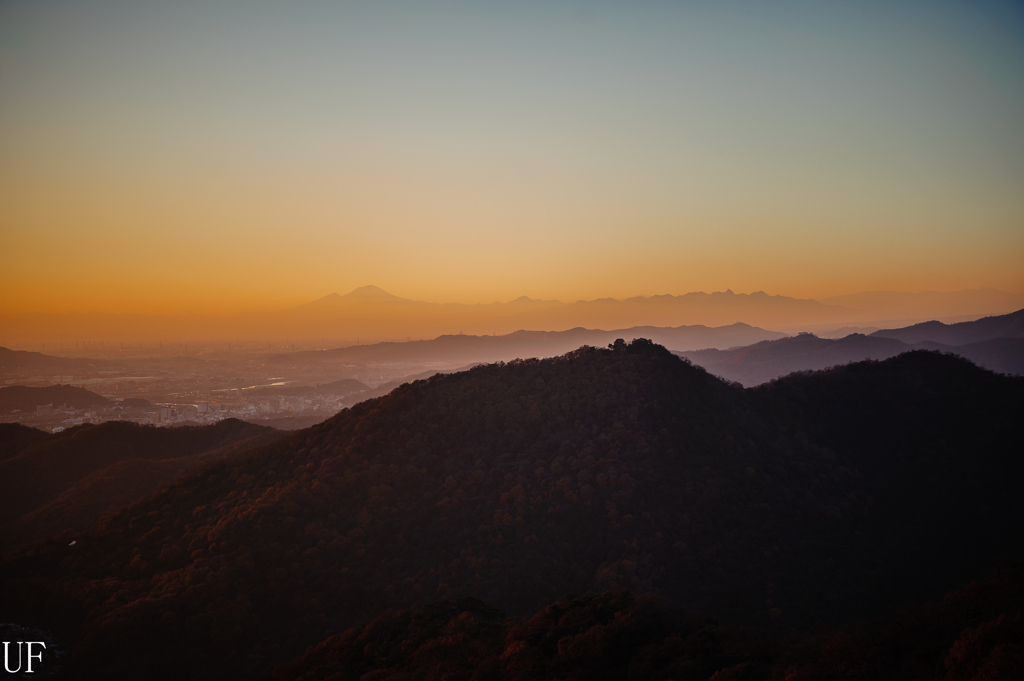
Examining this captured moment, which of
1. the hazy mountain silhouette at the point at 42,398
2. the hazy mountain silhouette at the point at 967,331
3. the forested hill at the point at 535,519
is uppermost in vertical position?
the hazy mountain silhouette at the point at 967,331

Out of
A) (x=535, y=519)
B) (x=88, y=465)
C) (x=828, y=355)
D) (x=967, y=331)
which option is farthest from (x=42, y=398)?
(x=967, y=331)

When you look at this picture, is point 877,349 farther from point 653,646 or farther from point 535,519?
point 653,646

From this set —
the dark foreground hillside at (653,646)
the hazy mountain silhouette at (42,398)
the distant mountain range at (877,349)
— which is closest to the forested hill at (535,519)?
the dark foreground hillside at (653,646)

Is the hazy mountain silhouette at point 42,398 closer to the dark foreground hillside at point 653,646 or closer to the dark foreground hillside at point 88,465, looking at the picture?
the dark foreground hillside at point 88,465

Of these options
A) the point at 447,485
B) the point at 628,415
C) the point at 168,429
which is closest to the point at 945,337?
Answer: the point at 628,415

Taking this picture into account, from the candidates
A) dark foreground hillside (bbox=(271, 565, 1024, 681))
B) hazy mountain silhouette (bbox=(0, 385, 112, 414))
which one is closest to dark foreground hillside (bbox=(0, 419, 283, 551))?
dark foreground hillside (bbox=(271, 565, 1024, 681))

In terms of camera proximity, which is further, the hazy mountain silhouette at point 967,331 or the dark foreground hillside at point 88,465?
the hazy mountain silhouette at point 967,331

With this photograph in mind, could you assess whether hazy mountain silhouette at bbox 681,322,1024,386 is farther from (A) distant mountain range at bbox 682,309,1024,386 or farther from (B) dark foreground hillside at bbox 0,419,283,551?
(B) dark foreground hillside at bbox 0,419,283,551

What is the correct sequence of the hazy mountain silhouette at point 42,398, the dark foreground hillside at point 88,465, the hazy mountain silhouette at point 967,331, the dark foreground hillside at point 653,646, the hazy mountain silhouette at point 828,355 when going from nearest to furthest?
the dark foreground hillside at point 653,646 → the dark foreground hillside at point 88,465 → the hazy mountain silhouette at point 42,398 → the hazy mountain silhouette at point 828,355 → the hazy mountain silhouette at point 967,331
